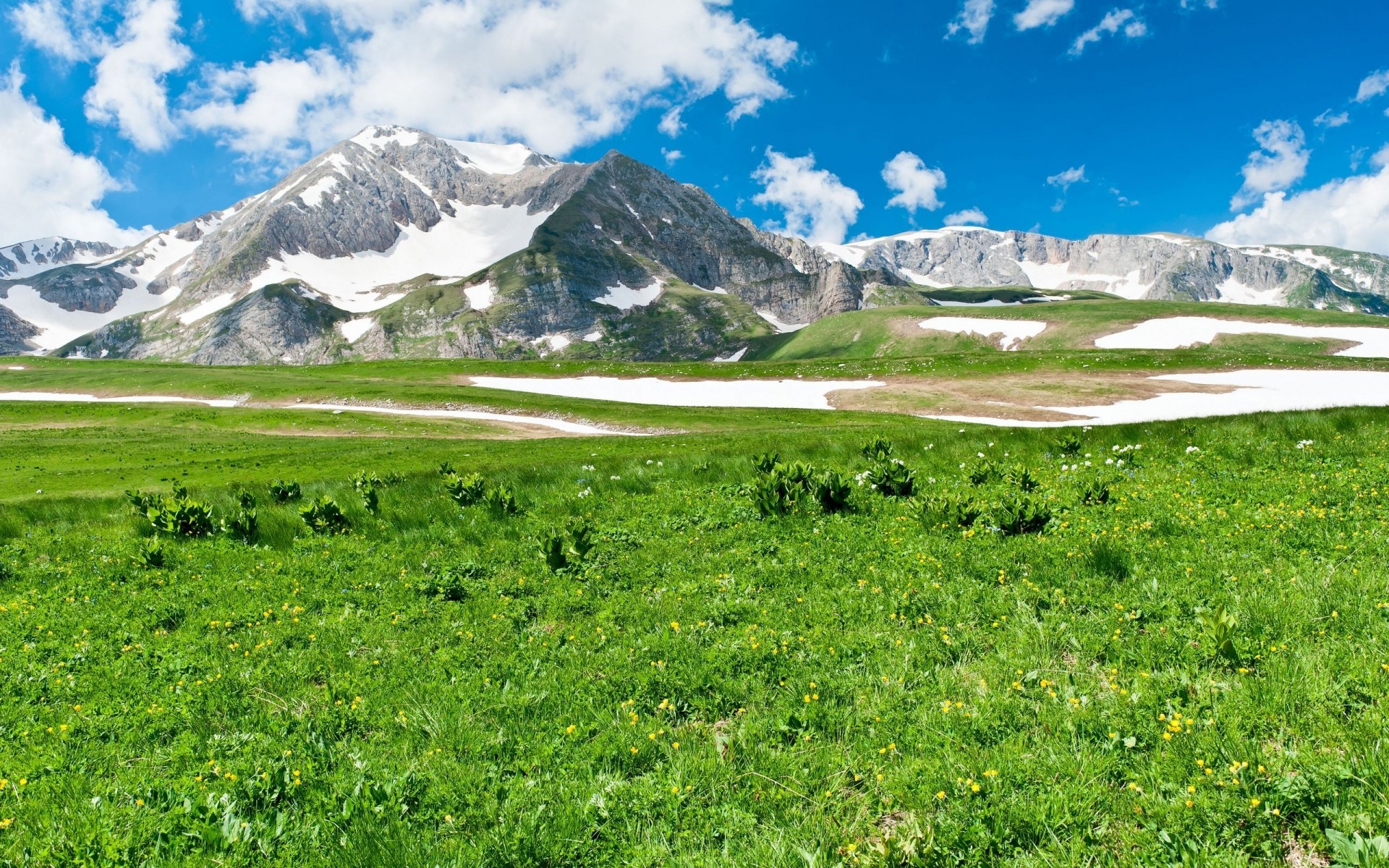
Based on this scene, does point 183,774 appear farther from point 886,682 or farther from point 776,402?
point 776,402

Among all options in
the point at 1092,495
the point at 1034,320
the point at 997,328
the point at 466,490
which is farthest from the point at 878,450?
the point at 1034,320

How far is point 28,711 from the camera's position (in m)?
7.43

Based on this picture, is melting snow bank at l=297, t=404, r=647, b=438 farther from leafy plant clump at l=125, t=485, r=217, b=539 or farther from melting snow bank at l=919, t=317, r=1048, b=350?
melting snow bank at l=919, t=317, r=1048, b=350

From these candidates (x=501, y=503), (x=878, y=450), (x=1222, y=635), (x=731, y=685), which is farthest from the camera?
(x=878, y=450)

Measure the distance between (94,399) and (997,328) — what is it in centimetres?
15523

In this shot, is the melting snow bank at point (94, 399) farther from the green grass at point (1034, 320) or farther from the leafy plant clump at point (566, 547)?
the green grass at point (1034, 320)

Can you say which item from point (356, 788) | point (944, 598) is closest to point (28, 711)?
point (356, 788)

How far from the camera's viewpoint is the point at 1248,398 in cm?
4722

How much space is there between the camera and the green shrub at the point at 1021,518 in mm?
11328

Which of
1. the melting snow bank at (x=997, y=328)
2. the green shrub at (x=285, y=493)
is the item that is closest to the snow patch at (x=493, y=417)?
the green shrub at (x=285, y=493)

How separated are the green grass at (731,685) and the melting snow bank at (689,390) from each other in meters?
47.3

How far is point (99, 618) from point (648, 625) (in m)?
9.17

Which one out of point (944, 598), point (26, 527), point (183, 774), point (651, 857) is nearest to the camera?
point (651, 857)

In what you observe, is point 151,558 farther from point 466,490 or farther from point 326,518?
point 466,490
